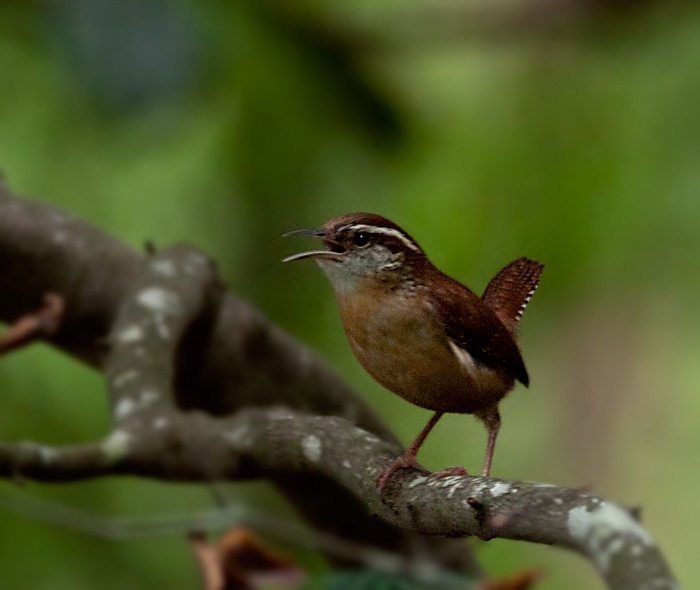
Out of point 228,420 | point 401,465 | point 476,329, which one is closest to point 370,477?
point 401,465

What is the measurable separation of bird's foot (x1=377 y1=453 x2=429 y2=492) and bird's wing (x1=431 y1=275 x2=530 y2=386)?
0.19 m

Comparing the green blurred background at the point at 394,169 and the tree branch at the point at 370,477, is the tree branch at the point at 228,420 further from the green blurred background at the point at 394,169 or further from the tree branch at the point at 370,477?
the green blurred background at the point at 394,169

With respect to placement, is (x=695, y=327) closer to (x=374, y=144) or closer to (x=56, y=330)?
(x=374, y=144)

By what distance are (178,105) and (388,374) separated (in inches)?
78.9

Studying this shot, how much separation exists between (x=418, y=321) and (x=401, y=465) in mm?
242

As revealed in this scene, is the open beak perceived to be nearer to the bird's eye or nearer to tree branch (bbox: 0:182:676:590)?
the bird's eye

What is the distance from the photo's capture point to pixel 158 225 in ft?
14.8

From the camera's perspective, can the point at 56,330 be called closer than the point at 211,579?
No

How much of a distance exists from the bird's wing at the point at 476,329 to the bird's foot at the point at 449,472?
7.6 inches

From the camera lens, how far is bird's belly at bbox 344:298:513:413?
1.23 meters

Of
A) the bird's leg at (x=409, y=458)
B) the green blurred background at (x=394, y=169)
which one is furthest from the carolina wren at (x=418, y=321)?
the green blurred background at (x=394, y=169)

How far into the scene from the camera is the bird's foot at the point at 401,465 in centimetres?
124

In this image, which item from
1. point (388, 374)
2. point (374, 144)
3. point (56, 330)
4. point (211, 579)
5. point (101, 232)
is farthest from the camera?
point (374, 144)

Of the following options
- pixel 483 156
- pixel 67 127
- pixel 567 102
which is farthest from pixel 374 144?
pixel 567 102
